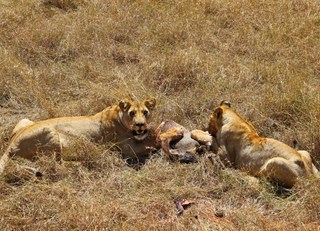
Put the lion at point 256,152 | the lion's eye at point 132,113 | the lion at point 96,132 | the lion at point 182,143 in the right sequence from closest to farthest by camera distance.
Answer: the lion at point 256,152, the lion at point 96,132, the lion at point 182,143, the lion's eye at point 132,113

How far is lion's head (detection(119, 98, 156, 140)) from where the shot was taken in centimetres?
594

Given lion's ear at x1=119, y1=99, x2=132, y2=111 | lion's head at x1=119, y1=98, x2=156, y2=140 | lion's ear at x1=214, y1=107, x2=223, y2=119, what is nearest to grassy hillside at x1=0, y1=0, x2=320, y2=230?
lion's head at x1=119, y1=98, x2=156, y2=140

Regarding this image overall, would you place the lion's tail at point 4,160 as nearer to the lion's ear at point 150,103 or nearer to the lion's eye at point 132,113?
the lion's eye at point 132,113

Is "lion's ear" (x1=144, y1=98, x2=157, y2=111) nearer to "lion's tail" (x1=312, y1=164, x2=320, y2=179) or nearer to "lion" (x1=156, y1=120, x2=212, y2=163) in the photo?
"lion" (x1=156, y1=120, x2=212, y2=163)

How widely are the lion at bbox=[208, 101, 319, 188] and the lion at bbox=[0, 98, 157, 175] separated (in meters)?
0.73

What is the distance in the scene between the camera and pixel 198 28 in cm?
862

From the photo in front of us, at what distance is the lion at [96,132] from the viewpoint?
5629 mm

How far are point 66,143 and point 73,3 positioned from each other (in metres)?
4.40

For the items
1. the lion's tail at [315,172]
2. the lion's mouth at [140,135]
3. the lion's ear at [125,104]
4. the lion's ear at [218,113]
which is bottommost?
the lion's mouth at [140,135]

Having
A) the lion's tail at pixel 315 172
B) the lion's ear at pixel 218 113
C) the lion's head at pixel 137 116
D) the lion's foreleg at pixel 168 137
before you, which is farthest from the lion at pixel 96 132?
the lion's tail at pixel 315 172

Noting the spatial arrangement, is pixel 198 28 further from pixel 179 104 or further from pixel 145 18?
pixel 179 104

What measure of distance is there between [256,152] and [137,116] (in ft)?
4.30

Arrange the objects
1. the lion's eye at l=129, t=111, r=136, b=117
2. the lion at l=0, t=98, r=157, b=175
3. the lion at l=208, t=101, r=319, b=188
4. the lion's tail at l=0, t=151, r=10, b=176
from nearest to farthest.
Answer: the lion at l=208, t=101, r=319, b=188 → the lion's tail at l=0, t=151, r=10, b=176 → the lion at l=0, t=98, r=157, b=175 → the lion's eye at l=129, t=111, r=136, b=117

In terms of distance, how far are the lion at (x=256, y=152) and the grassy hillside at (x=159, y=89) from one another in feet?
0.49
